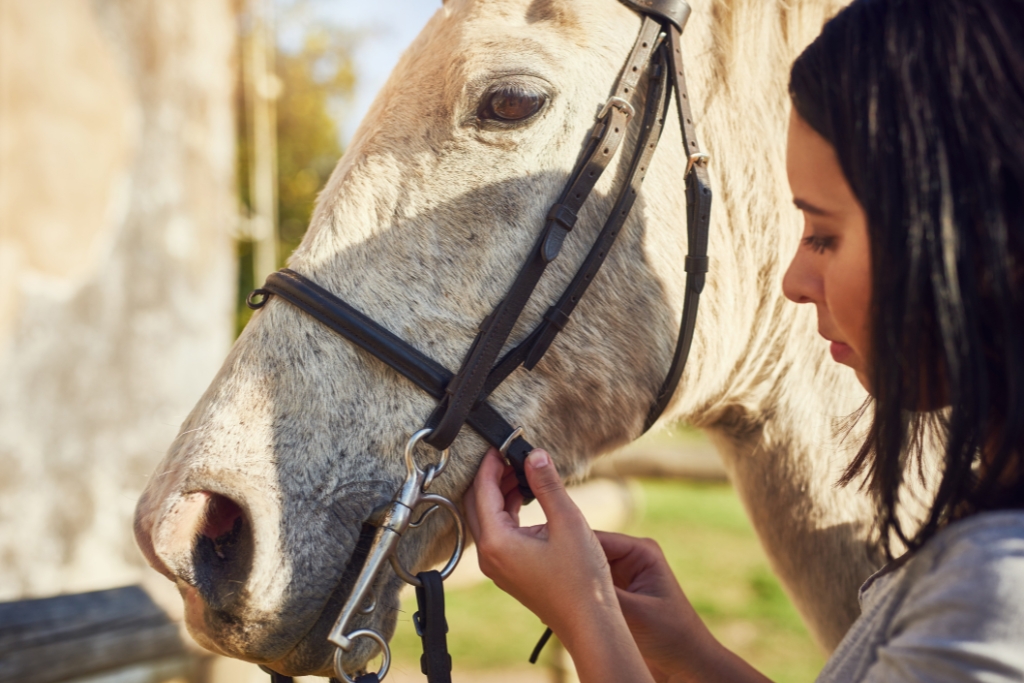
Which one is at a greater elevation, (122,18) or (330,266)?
(122,18)

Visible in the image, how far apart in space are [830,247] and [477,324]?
57 cm

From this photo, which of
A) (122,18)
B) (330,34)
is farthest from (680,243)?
(330,34)

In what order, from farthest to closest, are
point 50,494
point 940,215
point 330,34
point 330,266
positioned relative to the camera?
point 330,34 < point 50,494 < point 330,266 < point 940,215

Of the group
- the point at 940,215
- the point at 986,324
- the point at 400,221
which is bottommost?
the point at 400,221

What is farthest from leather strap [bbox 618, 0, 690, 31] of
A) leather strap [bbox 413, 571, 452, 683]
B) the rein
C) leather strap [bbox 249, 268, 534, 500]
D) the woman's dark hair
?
leather strap [bbox 413, 571, 452, 683]

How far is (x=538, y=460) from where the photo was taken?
1.20 metres

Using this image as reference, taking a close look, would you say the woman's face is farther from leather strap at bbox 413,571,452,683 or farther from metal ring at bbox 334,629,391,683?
metal ring at bbox 334,629,391,683

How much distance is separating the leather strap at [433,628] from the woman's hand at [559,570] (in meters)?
0.09

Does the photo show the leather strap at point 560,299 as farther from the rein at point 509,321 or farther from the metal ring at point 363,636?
the metal ring at point 363,636

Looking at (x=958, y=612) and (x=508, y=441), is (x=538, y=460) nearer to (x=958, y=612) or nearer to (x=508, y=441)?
(x=508, y=441)

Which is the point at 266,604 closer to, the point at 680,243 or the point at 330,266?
the point at 330,266

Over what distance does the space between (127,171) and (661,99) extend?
473 cm

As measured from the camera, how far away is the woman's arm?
1054mm

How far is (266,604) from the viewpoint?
115 cm
